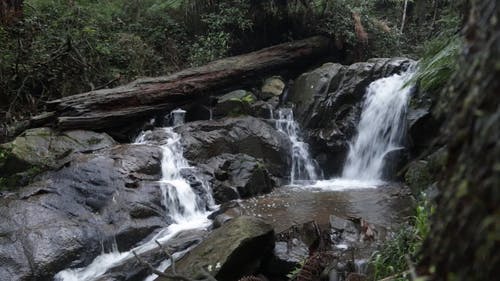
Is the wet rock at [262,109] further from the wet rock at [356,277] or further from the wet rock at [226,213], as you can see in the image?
the wet rock at [356,277]

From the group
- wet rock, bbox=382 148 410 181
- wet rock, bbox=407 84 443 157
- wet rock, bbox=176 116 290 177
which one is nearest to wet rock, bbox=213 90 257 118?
wet rock, bbox=176 116 290 177

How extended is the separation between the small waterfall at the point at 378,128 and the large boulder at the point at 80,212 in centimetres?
411

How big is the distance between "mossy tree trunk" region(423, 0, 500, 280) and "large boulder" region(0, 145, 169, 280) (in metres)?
5.37

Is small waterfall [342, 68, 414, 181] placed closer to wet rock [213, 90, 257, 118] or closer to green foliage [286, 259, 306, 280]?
wet rock [213, 90, 257, 118]

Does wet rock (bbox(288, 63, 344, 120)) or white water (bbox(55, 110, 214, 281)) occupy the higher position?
wet rock (bbox(288, 63, 344, 120))

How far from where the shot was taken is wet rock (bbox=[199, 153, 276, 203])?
8.18 meters

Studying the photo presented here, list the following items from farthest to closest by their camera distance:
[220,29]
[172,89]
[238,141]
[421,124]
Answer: [220,29] → [172,89] → [238,141] → [421,124]

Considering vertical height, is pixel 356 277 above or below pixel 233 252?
below

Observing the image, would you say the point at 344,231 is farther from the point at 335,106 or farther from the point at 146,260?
the point at 335,106

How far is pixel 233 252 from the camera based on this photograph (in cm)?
486

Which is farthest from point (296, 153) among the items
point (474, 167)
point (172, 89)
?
point (474, 167)

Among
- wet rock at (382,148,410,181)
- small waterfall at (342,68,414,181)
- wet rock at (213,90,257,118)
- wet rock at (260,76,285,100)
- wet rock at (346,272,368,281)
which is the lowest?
wet rock at (346,272,368,281)

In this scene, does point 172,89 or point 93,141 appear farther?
point 172,89

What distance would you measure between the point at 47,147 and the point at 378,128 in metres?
6.31
